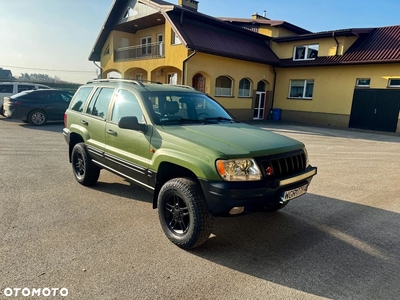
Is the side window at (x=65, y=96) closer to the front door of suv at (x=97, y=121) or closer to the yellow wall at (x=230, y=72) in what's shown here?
the yellow wall at (x=230, y=72)

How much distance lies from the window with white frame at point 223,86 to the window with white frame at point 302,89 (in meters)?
5.04

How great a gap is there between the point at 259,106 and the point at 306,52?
16.4ft

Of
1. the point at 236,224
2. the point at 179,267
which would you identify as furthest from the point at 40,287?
the point at 236,224

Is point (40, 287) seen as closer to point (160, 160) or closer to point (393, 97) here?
point (160, 160)

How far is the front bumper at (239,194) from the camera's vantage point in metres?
2.83

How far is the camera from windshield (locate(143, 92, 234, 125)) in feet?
12.8

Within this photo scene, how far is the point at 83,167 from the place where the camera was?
5.12 metres

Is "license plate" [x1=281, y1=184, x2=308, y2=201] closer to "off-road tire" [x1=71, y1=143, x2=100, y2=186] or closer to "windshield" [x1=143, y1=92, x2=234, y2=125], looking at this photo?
"windshield" [x1=143, y1=92, x2=234, y2=125]

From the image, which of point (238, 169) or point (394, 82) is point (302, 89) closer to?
point (394, 82)

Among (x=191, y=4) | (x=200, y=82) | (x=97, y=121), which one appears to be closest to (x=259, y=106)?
(x=200, y=82)

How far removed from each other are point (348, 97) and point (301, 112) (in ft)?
10.5

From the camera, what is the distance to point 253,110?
19844 mm

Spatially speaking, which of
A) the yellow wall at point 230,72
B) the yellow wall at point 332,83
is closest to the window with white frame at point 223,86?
the yellow wall at point 230,72

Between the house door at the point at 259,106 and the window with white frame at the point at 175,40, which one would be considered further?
the house door at the point at 259,106
